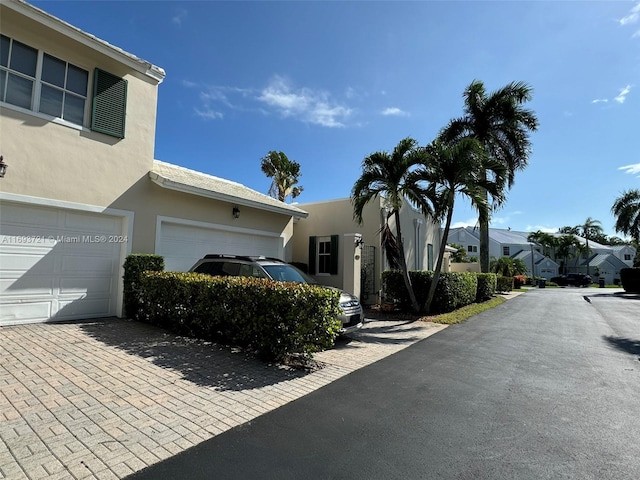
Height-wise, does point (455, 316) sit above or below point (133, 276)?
below

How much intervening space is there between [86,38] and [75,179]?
3.18 metres

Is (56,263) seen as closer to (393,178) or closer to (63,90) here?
(63,90)

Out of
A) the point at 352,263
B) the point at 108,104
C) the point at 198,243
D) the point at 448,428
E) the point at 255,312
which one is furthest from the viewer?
the point at 352,263

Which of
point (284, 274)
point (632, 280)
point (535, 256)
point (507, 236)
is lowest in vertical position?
point (632, 280)

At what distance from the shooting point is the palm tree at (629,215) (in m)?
31.1

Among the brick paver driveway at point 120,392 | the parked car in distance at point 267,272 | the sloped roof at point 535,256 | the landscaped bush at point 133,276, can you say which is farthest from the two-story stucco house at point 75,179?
the sloped roof at point 535,256

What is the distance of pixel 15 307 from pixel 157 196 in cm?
383

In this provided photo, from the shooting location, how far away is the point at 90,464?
2703 mm

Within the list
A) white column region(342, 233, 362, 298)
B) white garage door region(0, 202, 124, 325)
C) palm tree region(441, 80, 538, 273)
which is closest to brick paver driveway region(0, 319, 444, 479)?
white garage door region(0, 202, 124, 325)

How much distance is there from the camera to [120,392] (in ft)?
13.5

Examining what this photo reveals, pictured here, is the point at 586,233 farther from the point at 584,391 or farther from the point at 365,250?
the point at 584,391

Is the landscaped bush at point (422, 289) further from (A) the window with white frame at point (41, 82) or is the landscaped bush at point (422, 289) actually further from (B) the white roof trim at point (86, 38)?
(A) the window with white frame at point (41, 82)

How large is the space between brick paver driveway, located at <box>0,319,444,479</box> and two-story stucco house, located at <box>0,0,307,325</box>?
1221 mm

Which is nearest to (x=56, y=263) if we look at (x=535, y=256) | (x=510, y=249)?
(x=510, y=249)
